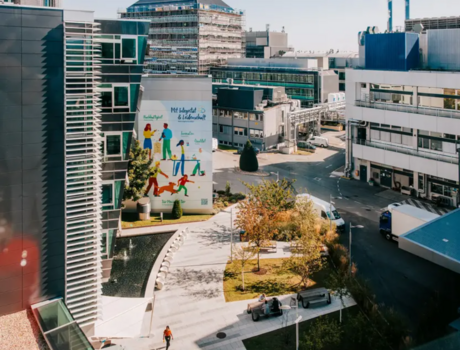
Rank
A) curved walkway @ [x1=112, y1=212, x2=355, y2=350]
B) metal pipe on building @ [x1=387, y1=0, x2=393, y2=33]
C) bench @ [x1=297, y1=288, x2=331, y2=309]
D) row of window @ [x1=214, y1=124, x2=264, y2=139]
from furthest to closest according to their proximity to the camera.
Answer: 1. row of window @ [x1=214, y1=124, x2=264, y2=139]
2. metal pipe on building @ [x1=387, y1=0, x2=393, y2=33]
3. bench @ [x1=297, y1=288, x2=331, y2=309]
4. curved walkway @ [x1=112, y1=212, x2=355, y2=350]

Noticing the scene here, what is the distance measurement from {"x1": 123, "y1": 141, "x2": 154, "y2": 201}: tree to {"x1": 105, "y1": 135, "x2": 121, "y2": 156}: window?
34.9 feet

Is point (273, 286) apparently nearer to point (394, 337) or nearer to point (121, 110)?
point (394, 337)

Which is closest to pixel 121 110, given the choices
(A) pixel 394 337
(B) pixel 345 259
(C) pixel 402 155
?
(B) pixel 345 259

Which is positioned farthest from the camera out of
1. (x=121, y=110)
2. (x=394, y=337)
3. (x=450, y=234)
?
(x=121, y=110)

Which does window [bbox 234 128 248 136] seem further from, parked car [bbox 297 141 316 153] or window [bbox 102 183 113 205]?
window [bbox 102 183 113 205]

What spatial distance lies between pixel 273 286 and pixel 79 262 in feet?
39.0

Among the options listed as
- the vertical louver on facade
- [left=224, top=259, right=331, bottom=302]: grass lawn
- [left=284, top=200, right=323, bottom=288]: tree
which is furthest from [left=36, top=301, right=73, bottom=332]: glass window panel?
[left=284, top=200, right=323, bottom=288]: tree

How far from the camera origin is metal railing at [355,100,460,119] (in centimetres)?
3947

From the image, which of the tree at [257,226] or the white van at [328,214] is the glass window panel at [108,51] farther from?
the white van at [328,214]

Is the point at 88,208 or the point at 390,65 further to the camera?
the point at 390,65

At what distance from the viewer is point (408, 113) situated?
4222 centimetres

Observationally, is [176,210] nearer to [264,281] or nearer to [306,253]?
[264,281]

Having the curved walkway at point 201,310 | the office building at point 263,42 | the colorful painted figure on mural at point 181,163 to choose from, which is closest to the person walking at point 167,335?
the curved walkway at point 201,310

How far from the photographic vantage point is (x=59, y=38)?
15.4m
